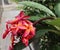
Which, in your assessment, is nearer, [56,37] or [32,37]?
[32,37]

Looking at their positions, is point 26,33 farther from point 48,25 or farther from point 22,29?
point 48,25

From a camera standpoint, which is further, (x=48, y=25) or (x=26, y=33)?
(x=48, y=25)

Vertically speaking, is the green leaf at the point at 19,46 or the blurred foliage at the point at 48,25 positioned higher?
the blurred foliage at the point at 48,25

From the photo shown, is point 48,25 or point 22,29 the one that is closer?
point 22,29

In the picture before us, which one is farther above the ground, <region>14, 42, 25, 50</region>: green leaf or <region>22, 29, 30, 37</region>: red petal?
<region>22, 29, 30, 37</region>: red petal

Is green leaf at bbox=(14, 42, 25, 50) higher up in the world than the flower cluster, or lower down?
lower down

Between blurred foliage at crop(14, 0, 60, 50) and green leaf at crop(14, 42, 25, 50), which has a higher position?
blurred foliage at crop(14, 0, 60, 50)

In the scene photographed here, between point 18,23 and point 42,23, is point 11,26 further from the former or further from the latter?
point 42,23

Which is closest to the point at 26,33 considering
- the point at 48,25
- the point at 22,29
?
the point at 22,29

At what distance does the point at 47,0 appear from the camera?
1.21 m

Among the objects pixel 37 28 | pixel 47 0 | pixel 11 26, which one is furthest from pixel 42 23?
pixel 47 0

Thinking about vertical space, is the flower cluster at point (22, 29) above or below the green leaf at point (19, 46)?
above

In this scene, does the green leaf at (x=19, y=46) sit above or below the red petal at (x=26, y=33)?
below

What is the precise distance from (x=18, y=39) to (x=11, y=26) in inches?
2.7
